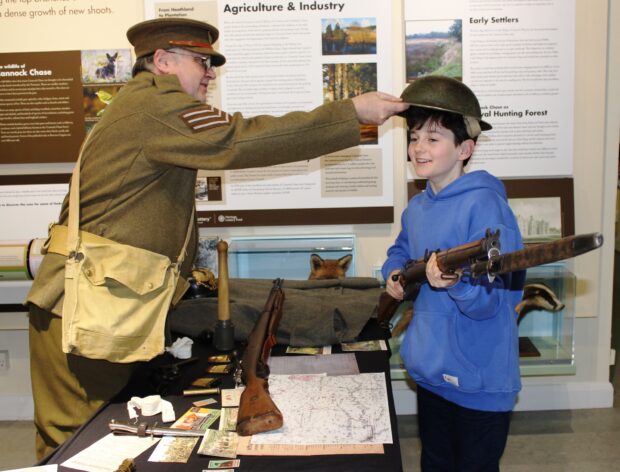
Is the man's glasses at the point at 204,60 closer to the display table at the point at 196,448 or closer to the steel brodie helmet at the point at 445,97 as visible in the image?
the steel brodie helmet at the point at 445,97

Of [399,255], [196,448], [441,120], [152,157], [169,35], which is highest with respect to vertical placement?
[169,35]

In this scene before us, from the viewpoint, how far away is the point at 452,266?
1851 mm

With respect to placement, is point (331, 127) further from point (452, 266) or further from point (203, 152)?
point (452, 266)

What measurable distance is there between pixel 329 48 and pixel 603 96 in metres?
1.70

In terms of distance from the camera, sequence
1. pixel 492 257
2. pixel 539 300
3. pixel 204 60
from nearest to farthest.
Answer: pixel 492 257, pixel 204 60, pixel 539 300

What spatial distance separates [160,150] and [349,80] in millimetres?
2024

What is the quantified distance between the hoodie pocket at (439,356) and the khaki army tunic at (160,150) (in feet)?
2.26

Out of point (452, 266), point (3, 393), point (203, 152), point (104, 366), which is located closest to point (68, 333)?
point (104, 366)

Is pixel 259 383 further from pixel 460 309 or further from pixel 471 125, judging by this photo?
pixel 471 125

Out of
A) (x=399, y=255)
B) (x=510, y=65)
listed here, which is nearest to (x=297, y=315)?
(x=399, y=255)

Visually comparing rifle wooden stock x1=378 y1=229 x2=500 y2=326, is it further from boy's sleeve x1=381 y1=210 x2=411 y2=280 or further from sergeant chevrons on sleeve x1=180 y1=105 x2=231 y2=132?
sergeant chevrons on sleeve x1=180 y1=105 x2=231 y2=132

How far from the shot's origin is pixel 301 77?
3.84 metres

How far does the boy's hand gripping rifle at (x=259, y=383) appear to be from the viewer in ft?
5.79

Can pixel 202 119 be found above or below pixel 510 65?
below
